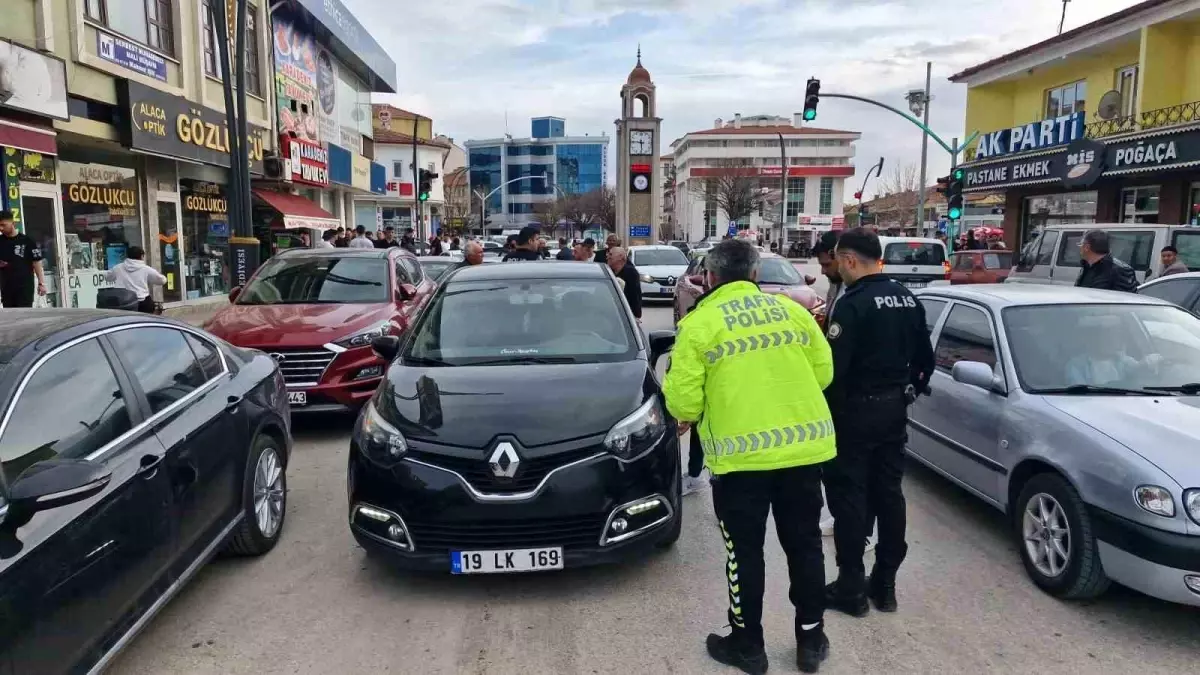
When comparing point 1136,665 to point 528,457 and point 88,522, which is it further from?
point 88,522

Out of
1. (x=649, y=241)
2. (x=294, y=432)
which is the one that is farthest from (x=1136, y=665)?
(x=649, y=241)

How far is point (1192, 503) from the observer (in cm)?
342

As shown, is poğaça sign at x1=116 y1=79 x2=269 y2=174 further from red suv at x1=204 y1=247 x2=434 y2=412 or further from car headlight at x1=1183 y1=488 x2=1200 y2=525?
car headlight at x1=1183 y1=488 x2=1200 y2=525

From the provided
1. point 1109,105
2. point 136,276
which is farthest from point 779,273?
point 1109,105

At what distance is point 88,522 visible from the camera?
9.41 ft

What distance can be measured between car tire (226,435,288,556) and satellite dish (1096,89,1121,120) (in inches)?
985

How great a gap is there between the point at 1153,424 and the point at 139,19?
16218mm

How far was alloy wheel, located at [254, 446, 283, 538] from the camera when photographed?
4.60 meters

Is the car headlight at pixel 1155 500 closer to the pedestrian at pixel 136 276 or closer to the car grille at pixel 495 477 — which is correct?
the car grille at pixel 495 477

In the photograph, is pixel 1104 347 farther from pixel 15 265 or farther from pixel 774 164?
pixel 774 164

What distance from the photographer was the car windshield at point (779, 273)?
516 inches

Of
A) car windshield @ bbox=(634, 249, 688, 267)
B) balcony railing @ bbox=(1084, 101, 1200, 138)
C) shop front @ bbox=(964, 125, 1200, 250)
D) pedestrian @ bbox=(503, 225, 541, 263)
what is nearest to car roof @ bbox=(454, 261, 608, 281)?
pedestrian @ bbox=(503, 225, 541, 263)

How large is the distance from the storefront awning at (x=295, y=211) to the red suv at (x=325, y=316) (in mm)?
11903

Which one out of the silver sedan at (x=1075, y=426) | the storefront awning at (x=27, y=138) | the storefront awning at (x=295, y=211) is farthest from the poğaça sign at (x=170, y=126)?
the silver sedan at (x=1075, y=426)
